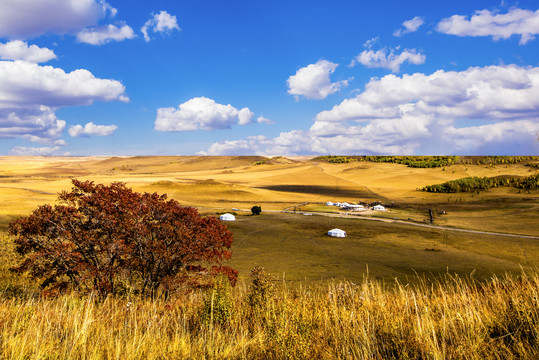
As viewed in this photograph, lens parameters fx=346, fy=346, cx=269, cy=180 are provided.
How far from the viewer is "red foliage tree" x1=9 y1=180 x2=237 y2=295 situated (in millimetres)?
12133

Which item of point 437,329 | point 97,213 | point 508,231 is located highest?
point 97,213

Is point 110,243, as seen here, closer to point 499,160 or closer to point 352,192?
point 352,192

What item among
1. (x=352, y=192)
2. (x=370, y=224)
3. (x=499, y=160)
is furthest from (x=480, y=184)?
(x=499, y=160)

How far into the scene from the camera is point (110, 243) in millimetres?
12609

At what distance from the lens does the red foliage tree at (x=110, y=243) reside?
12133 millimetres

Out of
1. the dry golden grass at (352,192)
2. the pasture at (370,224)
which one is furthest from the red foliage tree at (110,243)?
the dry golden grass at (352,192)

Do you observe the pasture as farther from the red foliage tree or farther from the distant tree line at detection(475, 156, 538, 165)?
the red foliage tree

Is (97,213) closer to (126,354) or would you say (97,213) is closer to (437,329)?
(126,354)

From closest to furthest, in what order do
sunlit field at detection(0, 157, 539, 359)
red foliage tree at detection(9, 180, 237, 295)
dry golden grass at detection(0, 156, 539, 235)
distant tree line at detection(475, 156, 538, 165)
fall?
sunlit field at detection(0, 157, 539, 359), red foliage tree at detection(9, 180, 237, 295), dry golden grass at detection(0, 156, 539, 235), distant tree line at detection(475, 156, 538, 165)

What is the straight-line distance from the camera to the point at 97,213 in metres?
13.1

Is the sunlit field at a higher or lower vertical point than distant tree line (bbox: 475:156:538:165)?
lower

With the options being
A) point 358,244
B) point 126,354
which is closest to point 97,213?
point 126,354

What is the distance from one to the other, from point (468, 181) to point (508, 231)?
33420mm

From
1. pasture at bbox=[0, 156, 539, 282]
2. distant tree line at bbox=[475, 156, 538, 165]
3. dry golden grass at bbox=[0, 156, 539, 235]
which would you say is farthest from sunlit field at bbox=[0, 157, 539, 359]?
distant tree line at bbox=[475, 156, 538, 165]
